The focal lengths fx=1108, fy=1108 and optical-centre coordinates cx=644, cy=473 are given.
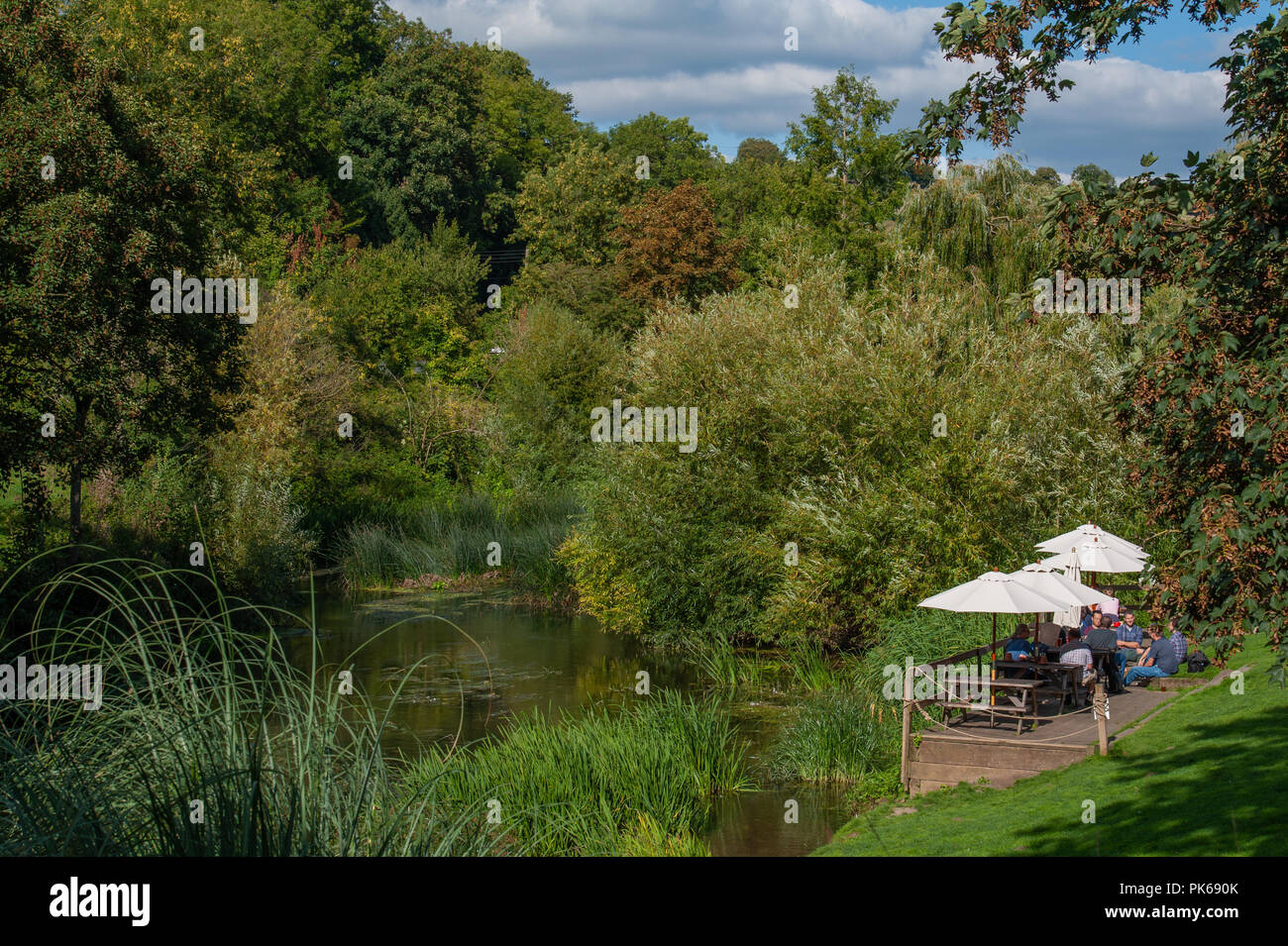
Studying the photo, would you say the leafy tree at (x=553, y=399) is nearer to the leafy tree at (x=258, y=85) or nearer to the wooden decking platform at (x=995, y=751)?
the leafy tree at (x=258, y=85)

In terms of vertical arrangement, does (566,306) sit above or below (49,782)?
above

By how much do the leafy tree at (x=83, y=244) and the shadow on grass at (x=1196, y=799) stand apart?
46.1 feet

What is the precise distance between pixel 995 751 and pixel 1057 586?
226 cm

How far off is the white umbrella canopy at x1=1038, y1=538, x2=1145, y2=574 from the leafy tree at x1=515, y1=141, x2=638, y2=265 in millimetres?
38362

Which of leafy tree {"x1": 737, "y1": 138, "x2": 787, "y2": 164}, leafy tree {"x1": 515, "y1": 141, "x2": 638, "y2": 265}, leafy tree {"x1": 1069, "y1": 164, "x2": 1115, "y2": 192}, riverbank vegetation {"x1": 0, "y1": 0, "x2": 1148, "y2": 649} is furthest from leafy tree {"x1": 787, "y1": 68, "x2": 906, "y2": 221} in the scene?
leafy tree {"x1": 737, "y1": 138, "x2": 787, "y2": 164}

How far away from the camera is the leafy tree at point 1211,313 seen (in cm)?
535

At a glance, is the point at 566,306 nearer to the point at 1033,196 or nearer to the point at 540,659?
the point at 1033,196

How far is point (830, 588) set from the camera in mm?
19594

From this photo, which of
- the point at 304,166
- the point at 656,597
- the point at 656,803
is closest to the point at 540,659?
the point at 656,597

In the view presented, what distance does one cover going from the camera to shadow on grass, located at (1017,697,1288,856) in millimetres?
8359

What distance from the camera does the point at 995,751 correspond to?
12492mm

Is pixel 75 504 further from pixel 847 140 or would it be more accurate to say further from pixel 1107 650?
pixel 847 140
